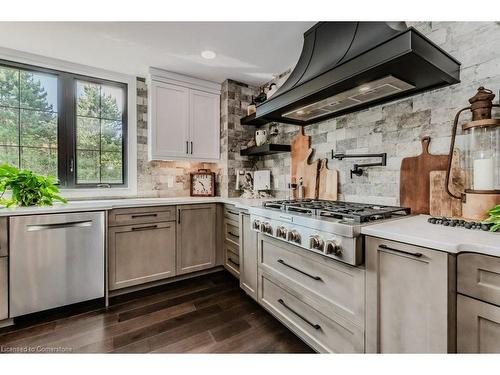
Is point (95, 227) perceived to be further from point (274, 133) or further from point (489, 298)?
point (489, 298)

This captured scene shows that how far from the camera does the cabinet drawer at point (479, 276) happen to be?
2.79 feet

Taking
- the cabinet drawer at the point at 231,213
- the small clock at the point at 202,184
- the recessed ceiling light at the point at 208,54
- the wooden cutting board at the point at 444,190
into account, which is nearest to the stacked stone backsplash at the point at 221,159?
the small clock at the point at 202,184

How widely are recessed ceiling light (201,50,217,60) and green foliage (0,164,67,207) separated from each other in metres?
1.94

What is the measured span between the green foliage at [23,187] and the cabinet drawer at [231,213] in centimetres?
164

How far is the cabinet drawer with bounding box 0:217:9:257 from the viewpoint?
1.78 metres

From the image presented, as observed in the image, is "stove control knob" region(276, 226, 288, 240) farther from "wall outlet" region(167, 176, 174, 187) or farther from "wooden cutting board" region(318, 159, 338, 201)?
"wall outlet" region(167, 176, 174, 187)

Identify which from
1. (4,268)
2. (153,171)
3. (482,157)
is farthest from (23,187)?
(482,157)

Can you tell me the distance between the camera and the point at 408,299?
3.44ft

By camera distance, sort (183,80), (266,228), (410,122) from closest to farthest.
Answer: (410,122)
(266,228)
(183,80)

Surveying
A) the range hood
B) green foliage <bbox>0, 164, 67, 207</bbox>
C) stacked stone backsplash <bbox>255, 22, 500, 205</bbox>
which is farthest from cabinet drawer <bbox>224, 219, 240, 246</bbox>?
green foliage <bbox>0, 164, 67, 207</bbox>

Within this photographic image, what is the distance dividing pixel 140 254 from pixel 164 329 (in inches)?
34.5

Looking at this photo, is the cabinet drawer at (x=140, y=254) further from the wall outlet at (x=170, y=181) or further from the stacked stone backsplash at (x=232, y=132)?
the stacked stone backsplash at (x=232, y=132)

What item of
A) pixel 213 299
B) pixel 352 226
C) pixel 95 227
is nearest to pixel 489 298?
pixel 352 226

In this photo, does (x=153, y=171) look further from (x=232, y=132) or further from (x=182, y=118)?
(x=232, y=132)
